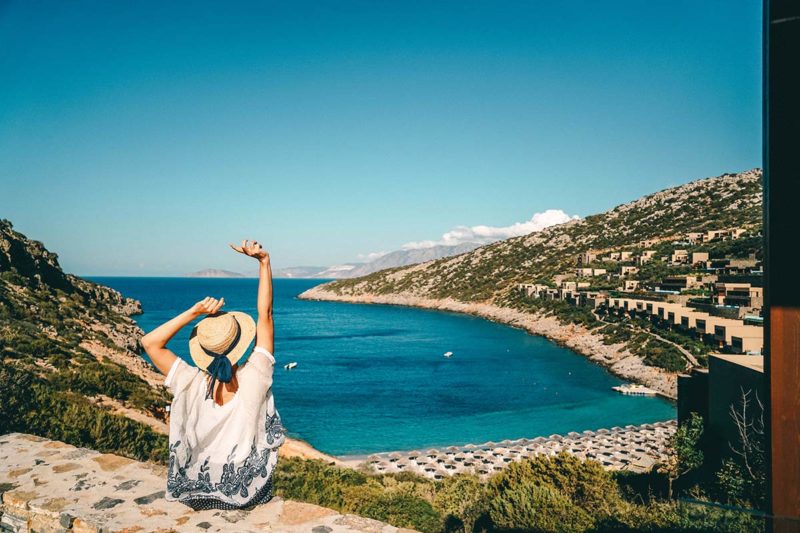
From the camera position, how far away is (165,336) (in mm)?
2699

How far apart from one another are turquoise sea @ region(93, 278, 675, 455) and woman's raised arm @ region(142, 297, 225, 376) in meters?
15.4

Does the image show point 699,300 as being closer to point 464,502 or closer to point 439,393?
point 439,393

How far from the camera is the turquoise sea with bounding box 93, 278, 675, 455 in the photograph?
1972 centimetres

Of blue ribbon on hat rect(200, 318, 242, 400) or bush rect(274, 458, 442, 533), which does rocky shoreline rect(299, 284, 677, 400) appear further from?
blue ribbon on hat rect(200, 318, 242, 400)

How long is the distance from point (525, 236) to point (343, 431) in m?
69.3

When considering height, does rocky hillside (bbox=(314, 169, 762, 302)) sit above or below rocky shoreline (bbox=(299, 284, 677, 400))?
above

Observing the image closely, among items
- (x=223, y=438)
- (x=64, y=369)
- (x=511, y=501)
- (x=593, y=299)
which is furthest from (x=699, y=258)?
(x=223, y=438)

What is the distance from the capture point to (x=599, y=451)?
49.8ft

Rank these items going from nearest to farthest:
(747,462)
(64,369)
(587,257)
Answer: (747,462) < (64,369) < (587,257)

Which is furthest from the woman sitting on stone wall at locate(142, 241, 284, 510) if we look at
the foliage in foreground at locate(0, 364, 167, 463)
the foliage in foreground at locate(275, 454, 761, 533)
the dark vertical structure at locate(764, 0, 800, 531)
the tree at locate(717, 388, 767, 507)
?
the tree at locate(717, 388, 767, 507)

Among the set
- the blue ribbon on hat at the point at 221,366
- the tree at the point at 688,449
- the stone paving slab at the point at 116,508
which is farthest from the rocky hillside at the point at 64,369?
the tree at the point at 688,449

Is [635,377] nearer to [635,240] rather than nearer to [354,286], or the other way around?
[635,240]

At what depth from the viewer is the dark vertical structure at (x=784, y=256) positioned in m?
1.61

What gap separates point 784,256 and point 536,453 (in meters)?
12.6
